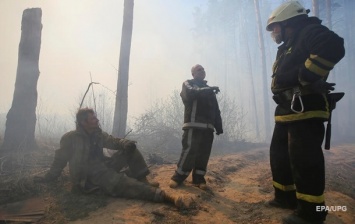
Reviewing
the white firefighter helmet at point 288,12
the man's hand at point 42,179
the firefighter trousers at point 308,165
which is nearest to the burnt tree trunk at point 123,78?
the man's hand at point 42,179

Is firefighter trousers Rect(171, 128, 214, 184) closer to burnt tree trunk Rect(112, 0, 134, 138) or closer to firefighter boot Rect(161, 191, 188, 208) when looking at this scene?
firefighter boot Rect(161, 191, 188, 208)

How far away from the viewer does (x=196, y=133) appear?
4469 millimetres

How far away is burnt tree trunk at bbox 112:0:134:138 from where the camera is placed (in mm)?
9023

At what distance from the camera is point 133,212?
3.43 metres

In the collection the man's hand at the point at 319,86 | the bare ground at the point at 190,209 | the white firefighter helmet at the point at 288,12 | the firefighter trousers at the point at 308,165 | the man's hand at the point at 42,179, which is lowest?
the bare ground at the point at 190,209

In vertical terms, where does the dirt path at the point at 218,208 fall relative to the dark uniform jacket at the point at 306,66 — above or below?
below

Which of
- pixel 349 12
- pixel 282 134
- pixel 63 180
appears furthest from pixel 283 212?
pixel 349 12

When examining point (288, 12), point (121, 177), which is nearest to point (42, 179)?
point (121, 177)

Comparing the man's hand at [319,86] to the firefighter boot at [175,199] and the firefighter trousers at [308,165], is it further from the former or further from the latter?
the firefighter boot at [175,199]

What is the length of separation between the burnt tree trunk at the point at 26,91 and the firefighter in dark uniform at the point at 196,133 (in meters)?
5.08

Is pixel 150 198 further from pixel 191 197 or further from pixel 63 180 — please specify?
pixel 63 180

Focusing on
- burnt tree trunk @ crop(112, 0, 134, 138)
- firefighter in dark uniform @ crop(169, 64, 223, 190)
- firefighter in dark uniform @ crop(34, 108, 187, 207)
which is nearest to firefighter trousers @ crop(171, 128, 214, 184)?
firefighter in dark uniform @ crop(169, 64, 223, 190)

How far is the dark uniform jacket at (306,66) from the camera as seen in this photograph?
8.39 ft

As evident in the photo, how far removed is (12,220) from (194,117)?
3.04 meters
